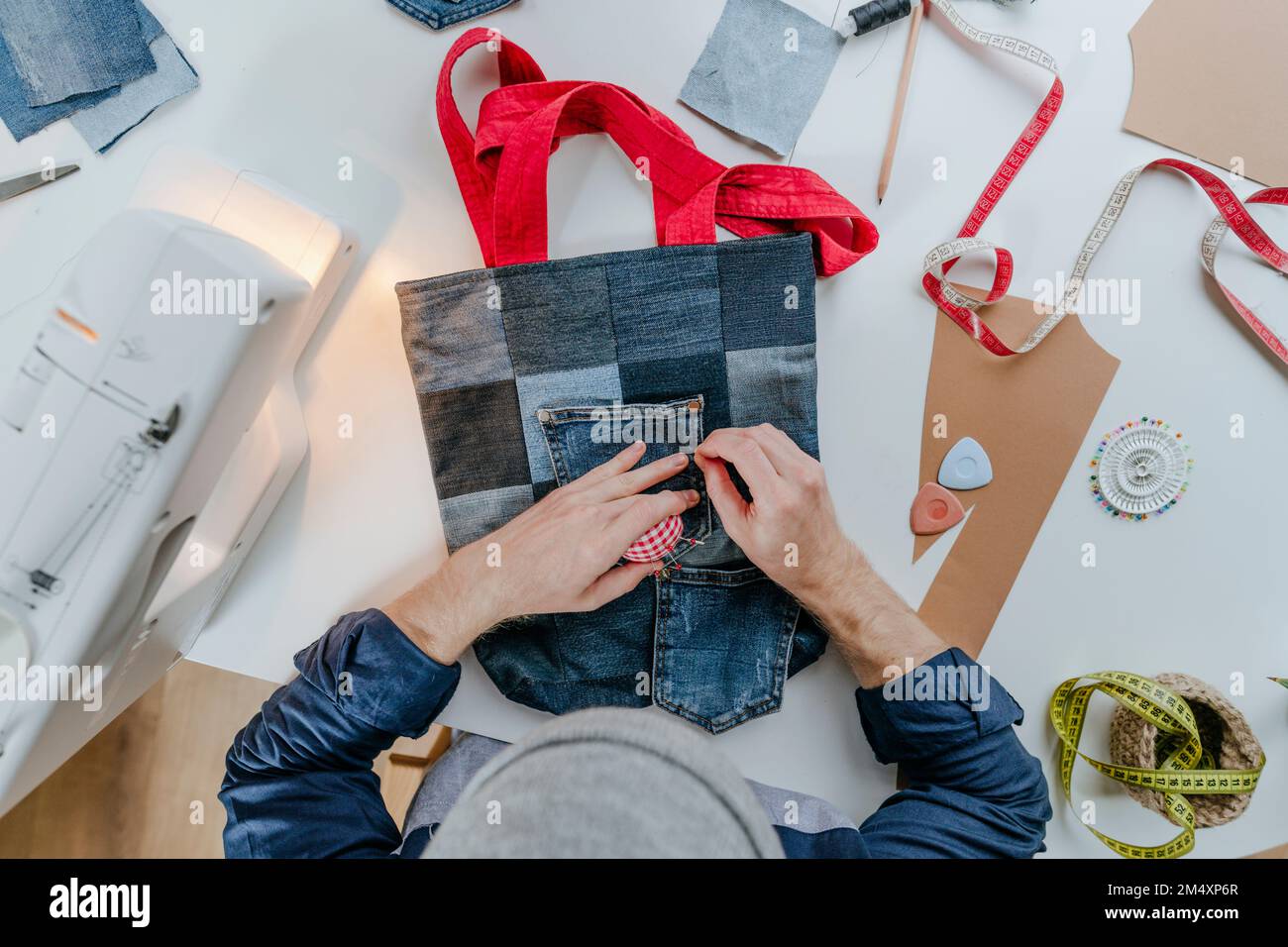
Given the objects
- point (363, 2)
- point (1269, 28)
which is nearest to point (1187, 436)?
point (1269, 28)

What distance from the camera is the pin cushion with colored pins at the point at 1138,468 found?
1174mm

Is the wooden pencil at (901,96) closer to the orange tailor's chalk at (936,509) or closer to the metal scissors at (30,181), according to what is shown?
the orange tailor's chalk at (936,509)

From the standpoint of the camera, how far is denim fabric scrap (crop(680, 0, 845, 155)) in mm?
1165

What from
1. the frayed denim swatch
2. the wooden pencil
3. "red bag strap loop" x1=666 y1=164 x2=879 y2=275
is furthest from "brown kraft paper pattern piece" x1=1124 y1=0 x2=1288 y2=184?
the frayed denim swatch

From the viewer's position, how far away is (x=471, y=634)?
1.05 meters

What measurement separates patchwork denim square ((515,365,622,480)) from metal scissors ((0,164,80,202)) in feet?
2.36

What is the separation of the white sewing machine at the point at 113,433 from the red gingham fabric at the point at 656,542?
487mm

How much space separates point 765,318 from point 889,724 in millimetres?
567

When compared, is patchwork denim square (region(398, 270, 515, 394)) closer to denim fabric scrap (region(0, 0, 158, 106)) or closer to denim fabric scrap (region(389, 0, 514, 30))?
denim fabric scrap (region(389, 0, 514, 30))

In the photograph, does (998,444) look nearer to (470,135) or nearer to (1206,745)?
(1206,745)

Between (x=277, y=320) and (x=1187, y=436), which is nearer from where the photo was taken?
(x=277, y=320)

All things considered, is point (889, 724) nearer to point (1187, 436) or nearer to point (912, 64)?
point (1187, 436)

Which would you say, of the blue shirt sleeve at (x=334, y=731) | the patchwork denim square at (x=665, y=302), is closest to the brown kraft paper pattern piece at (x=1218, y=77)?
the patchwork denim square at (x=665, y=302)

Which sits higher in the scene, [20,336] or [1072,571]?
[20,336]
